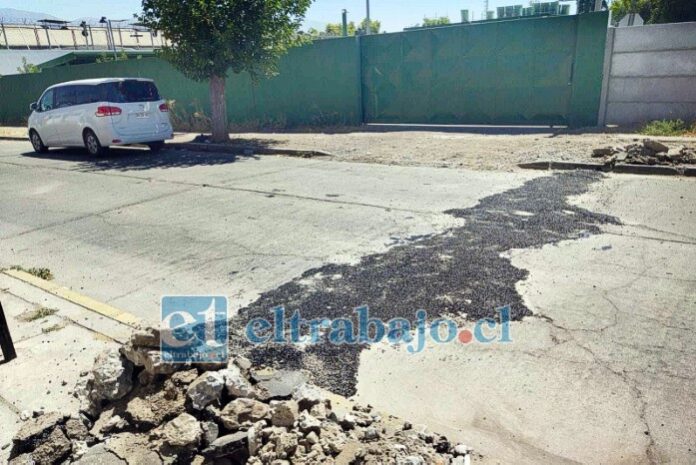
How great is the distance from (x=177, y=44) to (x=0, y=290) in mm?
10845

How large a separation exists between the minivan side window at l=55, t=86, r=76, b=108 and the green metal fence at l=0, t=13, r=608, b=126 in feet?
17.1

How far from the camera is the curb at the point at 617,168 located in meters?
8.56

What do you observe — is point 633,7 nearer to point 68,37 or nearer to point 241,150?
point 241,150

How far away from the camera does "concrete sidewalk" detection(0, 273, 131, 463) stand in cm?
320

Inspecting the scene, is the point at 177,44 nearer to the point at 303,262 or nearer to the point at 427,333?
the point at 303,262

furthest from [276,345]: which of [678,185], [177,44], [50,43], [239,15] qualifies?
[50,43]

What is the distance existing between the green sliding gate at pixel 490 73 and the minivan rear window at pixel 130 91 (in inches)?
281

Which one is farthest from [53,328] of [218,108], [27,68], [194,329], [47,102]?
[27,68]

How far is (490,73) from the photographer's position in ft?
50.0

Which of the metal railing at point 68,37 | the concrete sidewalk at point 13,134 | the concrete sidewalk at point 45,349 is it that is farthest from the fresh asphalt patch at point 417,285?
the metal railing at point 68,37

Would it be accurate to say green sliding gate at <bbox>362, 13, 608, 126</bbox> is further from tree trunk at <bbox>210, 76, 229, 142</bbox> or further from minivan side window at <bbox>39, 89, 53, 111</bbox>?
minivan side window at <bbox>39, 89, 53, 111</bbox>

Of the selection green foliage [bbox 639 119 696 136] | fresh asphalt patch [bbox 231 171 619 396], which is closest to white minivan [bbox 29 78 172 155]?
fresh asphalt patch [bbox 231 171 619 396]

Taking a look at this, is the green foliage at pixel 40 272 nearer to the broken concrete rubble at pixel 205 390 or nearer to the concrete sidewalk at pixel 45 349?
the concrete sidewalk at pixel 45 349

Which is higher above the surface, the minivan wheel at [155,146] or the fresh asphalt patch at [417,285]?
the minivan wheel at [155,146]
